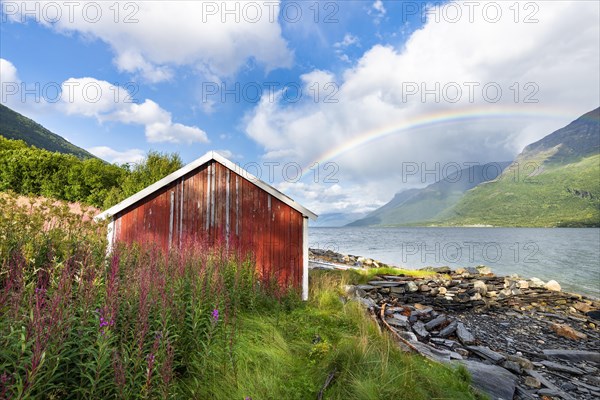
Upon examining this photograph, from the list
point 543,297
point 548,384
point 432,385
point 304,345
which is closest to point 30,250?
point 304,345

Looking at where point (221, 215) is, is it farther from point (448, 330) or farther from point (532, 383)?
point (532, 383)

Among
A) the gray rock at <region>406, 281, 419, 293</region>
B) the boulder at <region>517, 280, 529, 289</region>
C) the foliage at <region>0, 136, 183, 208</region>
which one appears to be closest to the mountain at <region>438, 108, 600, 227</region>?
the boulder at <region>517, 280, 529, 289</region>

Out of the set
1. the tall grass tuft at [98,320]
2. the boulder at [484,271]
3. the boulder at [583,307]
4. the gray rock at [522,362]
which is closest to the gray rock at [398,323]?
the gray rock at [522,362]

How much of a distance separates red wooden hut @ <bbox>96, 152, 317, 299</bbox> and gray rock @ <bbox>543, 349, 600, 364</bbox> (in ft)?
23.4

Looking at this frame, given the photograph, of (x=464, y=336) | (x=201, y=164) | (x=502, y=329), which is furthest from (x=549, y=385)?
(x=201, y=164)

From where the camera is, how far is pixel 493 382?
232 inches

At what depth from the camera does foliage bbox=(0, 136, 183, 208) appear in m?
18.9

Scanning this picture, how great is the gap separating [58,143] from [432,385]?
70806 millimetres

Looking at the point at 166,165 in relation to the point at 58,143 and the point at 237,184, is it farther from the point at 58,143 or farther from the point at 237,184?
the point at 58,143

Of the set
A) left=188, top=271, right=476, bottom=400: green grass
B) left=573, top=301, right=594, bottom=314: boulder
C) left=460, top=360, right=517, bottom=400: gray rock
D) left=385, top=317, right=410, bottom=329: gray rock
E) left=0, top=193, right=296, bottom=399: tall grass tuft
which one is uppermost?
left=0, top=193, right=296, bottom=399: tall grass tuft

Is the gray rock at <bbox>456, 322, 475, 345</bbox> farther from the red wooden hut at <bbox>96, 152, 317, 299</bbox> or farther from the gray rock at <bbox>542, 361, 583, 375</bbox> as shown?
the red wooden hut at <bbox>96, 152, 317, 299</bbox>

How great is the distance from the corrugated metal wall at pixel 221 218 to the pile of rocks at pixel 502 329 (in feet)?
11.8

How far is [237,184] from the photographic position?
397 inches

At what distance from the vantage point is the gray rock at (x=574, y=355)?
8766 millimetres
